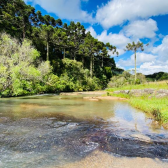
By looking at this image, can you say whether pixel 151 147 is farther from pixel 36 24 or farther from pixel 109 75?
pixel 109 75

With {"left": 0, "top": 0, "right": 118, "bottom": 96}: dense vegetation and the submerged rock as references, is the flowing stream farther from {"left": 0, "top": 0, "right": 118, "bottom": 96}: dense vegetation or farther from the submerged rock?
{"left": 0, "top": 0, "right": 118, "bottom": 96}: dense vegetation

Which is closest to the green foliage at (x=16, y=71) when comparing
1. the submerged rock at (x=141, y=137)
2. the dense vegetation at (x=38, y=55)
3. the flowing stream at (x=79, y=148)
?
the dense vegetation at (x=38, y=55)

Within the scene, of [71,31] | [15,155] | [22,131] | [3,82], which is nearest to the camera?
[15,155]

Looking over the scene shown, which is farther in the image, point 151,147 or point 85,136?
point 85,136

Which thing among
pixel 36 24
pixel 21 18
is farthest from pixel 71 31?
pixel 21 18

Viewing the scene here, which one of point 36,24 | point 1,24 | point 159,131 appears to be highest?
point 36,24

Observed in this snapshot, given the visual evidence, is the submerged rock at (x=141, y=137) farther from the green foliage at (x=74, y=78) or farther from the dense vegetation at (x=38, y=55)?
the green foliage at (x=74, y=78)

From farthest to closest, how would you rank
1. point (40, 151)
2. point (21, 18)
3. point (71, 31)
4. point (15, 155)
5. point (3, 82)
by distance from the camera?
point (71, 31), point (21, 18), point (3, 82), point (40, 151), point (15, 155)

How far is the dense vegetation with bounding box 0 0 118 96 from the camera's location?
18109 millimetres

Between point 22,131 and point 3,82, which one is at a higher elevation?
point 3,82

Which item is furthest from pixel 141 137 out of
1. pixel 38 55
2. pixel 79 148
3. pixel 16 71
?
pixel 38 55

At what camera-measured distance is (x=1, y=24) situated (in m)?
28.5

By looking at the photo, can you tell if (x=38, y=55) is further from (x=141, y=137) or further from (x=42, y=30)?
(x=141, y=137)

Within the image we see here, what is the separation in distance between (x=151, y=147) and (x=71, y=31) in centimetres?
4062
